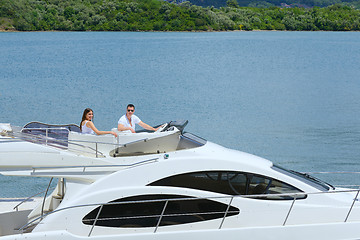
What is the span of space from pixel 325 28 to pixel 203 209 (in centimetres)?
12840

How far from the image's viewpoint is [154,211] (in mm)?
6859

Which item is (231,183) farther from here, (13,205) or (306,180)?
(13,205)

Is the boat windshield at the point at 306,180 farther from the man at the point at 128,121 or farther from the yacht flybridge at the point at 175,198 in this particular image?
the man at the point at 128,121

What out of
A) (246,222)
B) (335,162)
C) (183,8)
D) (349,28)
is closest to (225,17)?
(183,8)

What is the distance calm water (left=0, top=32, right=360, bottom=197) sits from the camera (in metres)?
21.2

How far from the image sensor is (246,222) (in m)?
6.95

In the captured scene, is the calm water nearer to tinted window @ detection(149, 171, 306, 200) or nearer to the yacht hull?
the yacht hull

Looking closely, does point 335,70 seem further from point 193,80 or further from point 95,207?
point 95,207

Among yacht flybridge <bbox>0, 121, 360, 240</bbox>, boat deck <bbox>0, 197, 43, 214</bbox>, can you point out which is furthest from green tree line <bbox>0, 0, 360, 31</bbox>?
yacht flybridge <bbox>0, 121, 360, 240</bbox>

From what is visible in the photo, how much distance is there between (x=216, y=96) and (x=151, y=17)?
266 ft

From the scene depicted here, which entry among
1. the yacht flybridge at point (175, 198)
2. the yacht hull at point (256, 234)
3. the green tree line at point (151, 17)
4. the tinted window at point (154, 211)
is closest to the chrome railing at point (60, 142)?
the yacht flybridge at point (175, 198)

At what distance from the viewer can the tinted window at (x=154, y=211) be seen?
22.3 feet

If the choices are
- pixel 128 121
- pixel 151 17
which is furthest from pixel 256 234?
pixel 151 17

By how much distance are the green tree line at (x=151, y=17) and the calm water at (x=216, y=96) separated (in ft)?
134
